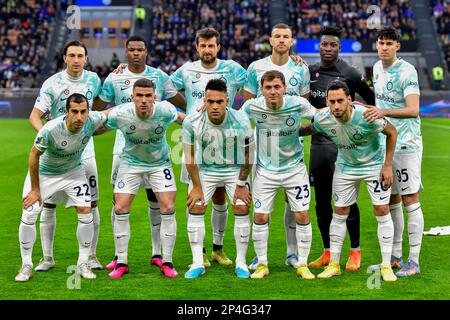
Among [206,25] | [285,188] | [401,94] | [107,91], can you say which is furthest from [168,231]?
[206,25]

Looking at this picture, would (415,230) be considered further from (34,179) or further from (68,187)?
(34,179)

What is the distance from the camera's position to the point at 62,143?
307 inches

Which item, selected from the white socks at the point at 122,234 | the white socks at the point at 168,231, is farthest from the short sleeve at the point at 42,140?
the white socks at the point at 168,231

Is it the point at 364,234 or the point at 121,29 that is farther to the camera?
the point at 121,29

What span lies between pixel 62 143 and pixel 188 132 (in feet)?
4.03

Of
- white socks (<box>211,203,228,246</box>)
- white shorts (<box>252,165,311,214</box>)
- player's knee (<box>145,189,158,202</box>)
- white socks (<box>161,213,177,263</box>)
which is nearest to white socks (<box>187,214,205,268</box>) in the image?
white socks (<box>161,213,177,263</box>)

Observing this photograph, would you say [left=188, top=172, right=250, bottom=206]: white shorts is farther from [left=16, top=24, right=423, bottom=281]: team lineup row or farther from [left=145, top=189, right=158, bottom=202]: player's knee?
[left=145, top=189, right=158, bottom=202]: player's knee

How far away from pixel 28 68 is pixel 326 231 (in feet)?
105

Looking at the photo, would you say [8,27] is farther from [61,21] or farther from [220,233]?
[220,233]

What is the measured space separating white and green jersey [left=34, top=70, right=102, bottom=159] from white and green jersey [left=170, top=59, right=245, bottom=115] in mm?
1017

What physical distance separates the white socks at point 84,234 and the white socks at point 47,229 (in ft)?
1.60

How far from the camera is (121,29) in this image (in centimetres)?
4388

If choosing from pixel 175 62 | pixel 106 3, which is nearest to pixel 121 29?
pixel 106 3

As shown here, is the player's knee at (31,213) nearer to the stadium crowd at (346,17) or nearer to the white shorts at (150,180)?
the white shorts at (150,180)
